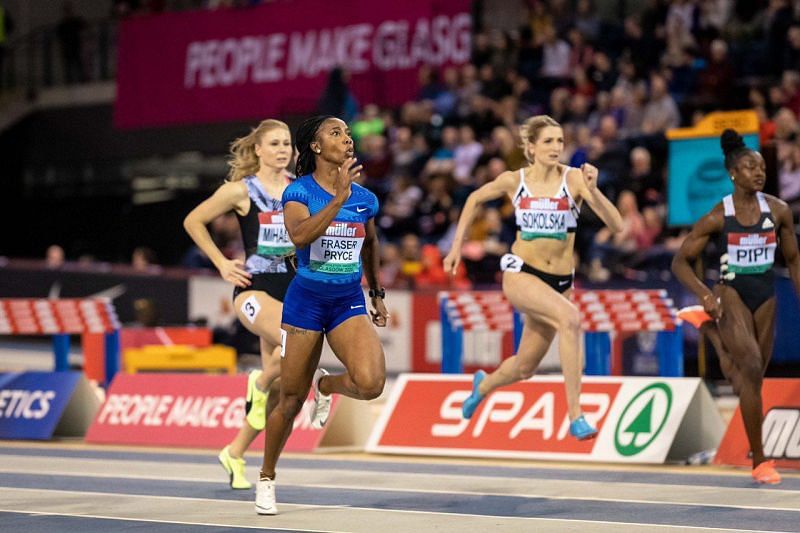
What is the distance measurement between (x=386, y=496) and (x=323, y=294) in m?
1.80

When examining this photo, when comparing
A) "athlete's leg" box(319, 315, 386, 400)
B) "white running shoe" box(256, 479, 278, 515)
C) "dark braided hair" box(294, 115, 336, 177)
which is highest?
"dark braided hair" box(294, 115, 336, 177)

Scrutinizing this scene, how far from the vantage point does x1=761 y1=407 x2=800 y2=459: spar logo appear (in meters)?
12.1

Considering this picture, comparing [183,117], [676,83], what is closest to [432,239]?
[676,83]

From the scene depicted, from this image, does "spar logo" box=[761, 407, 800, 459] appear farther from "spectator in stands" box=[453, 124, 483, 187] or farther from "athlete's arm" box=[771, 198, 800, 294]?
"spectator in stands" box=[453, 124, 483, 187]

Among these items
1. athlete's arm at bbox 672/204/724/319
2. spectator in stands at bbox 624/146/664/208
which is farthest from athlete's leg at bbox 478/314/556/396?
spectator in stands at bbox 624/146/664/208

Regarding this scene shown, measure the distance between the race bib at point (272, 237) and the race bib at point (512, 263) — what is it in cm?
168

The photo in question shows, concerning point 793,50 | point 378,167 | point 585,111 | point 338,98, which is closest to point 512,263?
point 793,50

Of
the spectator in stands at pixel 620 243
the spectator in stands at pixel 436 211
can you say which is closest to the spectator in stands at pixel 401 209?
the spectator in stands at pixel 436 211

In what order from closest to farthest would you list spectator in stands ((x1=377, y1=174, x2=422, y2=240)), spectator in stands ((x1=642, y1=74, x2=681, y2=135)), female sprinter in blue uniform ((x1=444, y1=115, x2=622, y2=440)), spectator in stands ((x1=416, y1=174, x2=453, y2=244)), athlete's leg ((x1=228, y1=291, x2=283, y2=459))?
athlete's leg ((x1=228, y1=291, x2=283, y2=459)) → female sprinter in blue uniform ((x1=444, y1=115, x2=622, y2=440)) → spectator in stands ((x1=642, y1=74, x2=681, y2=135)) → spectator in stands ((x1=416, y1=174, x2=453, y2=244)) → spectator in stands ((x1=377, y1=174, x2=422, y2=240))

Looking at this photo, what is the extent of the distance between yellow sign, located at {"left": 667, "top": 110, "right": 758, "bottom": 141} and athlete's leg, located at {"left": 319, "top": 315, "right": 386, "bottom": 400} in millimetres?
6891

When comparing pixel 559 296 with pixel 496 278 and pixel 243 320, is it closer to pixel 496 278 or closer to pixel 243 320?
pixel 243 320

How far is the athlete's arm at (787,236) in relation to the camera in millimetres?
11367

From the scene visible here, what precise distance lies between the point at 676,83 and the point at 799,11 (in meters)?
2.09

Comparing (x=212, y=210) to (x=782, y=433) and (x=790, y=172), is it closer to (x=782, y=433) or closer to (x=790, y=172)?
(x=782, y=433)
